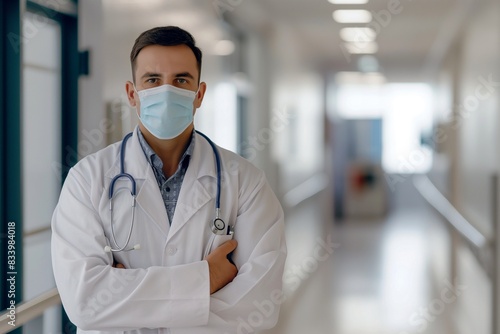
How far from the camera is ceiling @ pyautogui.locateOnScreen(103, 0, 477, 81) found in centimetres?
368

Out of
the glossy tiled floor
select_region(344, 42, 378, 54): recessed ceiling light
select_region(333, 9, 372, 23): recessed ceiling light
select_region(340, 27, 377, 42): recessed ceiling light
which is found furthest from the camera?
select_region(344, 42, 378, 54): recessed ceiling light

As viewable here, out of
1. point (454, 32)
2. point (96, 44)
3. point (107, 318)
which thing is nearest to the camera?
point (107, 318)

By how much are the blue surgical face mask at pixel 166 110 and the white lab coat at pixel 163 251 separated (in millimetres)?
107

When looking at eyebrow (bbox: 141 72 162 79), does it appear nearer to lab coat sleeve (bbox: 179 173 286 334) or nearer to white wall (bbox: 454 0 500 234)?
lab coat sleeve (bbox: 179 173 286 334)

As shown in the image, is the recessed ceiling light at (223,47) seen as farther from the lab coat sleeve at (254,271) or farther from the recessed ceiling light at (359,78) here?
the recessed ceiling light at (359,78)

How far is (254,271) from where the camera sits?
1850 mm

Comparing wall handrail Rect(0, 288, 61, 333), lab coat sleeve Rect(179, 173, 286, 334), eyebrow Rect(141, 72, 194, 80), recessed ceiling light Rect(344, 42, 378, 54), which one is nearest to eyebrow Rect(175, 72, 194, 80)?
eyebrow Rect(141, 72, 194, 80)

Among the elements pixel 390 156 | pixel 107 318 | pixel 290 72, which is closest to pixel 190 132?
pixel 107 318

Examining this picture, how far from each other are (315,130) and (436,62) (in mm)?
3104

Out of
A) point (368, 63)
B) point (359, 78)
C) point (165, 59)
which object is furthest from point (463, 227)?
point (359, 78)

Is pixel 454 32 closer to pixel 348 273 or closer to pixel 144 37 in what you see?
pixel 348 273

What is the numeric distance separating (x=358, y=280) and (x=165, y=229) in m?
6.28

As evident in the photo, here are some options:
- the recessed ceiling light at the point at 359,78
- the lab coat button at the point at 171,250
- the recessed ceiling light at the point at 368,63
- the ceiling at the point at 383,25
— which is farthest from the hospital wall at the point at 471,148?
the recessed ceiling light at the point at 359,78

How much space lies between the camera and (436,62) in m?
13.4
